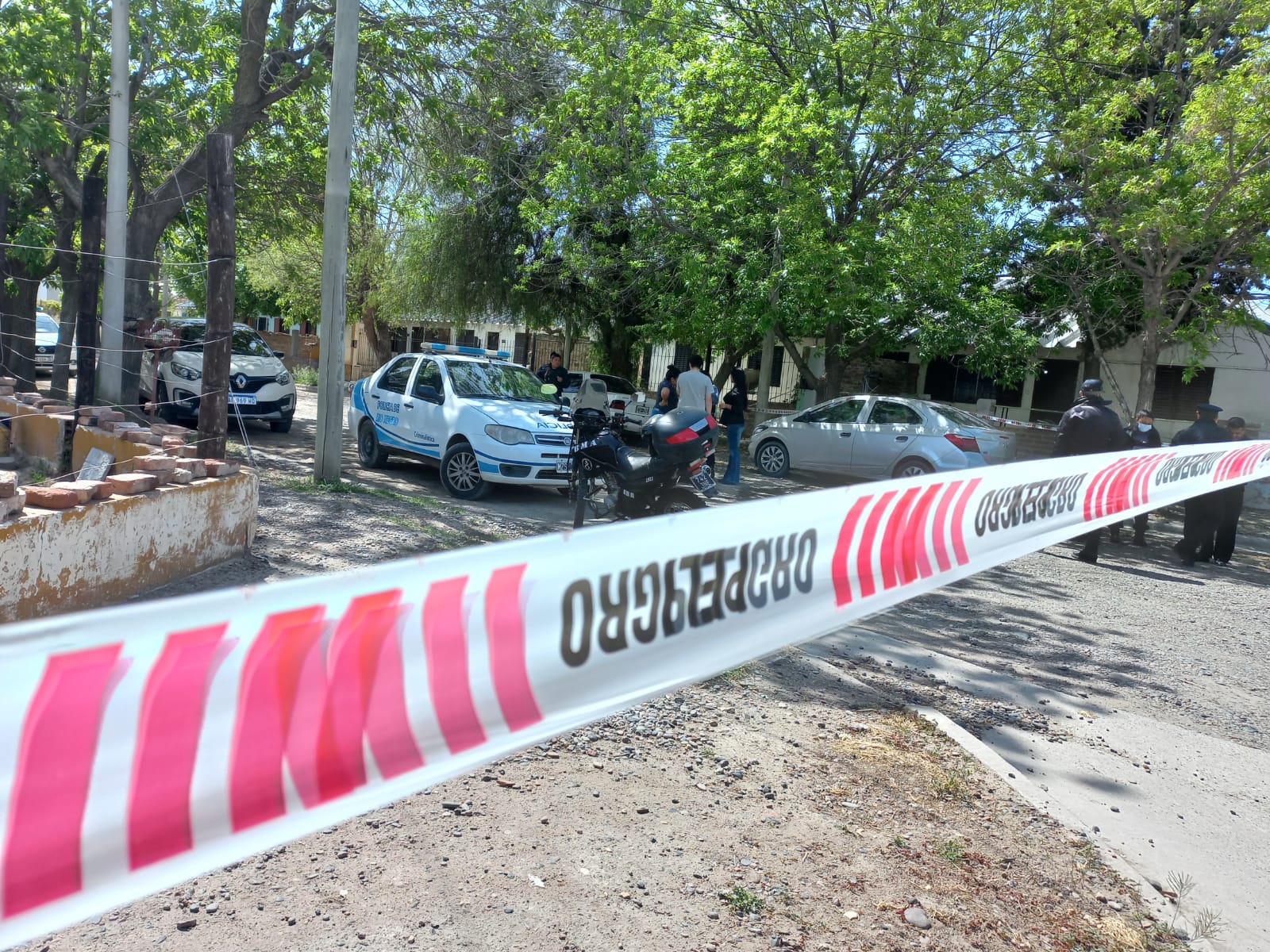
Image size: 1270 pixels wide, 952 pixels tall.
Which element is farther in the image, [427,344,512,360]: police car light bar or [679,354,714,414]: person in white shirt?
[679,354,714,414]: person in white shirt

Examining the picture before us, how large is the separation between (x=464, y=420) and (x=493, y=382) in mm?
979

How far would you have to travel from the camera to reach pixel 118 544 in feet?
17.1

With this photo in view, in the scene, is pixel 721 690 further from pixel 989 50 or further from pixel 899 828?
pixel 989 50

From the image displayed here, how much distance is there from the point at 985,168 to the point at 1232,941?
14.5 meters

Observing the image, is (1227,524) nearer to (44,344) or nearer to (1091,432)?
(1091,432)

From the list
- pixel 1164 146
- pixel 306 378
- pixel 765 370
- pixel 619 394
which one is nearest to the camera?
pixel 1164 146

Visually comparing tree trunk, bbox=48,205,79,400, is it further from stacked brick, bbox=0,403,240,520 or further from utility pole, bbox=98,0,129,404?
stacked brick, bbox=0,403,240,520

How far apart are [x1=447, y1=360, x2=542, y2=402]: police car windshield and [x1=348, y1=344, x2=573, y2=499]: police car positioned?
1 cm

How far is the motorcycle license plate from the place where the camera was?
→ 26.5ft

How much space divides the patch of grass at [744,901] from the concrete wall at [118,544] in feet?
11.8

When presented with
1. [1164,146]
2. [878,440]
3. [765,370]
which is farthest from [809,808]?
[765,370]

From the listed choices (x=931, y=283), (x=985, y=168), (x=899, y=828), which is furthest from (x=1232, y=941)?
(x=985, y=168)

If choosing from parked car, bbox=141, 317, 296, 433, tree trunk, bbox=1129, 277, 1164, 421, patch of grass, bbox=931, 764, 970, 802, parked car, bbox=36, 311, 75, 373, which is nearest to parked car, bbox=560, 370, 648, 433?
parked car, bbox=141, 317, 296, 433

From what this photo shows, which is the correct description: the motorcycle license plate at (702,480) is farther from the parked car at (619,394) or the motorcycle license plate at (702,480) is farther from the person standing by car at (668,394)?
the parked car at (619,394)
